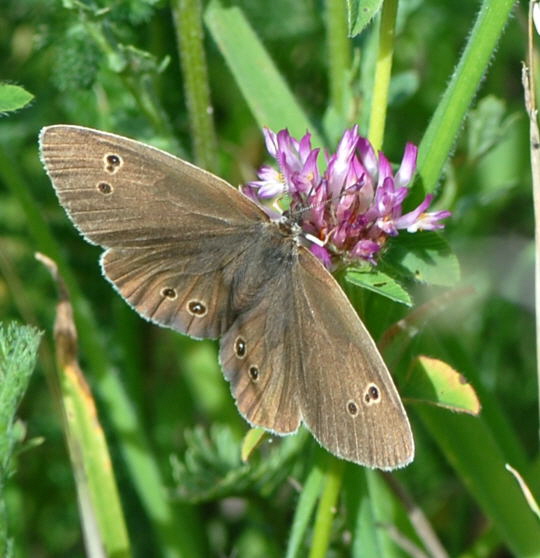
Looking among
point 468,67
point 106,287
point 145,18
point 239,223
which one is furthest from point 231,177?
point 468,67

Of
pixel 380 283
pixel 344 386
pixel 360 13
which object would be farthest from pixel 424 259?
pixel 360 13

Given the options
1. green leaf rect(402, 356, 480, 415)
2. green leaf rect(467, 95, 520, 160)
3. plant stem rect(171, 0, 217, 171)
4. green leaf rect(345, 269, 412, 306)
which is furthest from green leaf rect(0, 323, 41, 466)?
green leaf rect(467, 95, 520, 160)

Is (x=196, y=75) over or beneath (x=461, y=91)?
beneath

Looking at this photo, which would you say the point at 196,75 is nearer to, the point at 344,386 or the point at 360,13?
the point at 360,13

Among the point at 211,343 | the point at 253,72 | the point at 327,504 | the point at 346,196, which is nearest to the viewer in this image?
the point at 346,196

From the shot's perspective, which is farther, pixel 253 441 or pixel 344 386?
pixel 253 441

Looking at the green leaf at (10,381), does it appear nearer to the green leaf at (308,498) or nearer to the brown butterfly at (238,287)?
the brown butterfly at (238,287)

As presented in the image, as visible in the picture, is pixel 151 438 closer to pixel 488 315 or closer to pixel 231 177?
pixel 231 177
